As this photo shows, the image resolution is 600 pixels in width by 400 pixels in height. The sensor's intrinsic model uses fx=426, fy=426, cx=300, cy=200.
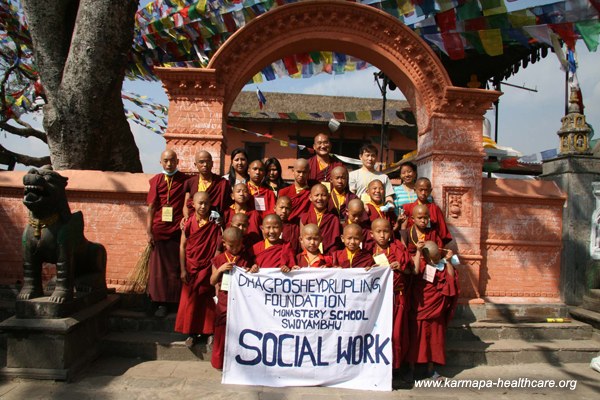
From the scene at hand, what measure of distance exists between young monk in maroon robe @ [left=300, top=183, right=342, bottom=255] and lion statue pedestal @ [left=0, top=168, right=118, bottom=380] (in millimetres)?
2378

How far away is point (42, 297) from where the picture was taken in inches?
161

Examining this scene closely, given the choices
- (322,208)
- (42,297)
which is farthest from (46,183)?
(322,208)

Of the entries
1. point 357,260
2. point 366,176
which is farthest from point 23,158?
point 357,260

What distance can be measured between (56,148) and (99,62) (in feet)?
4.60

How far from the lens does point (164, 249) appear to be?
4801mm

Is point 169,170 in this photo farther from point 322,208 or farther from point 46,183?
point 322,208

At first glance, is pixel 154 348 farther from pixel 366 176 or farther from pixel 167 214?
pixel 366 176

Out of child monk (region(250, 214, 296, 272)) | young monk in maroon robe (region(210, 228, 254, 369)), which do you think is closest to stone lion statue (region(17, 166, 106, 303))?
young monk in maroon robe (region(210, 228, 254, 369))

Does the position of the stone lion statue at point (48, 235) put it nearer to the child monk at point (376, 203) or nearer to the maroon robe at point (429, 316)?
the child monk at point (376, 203)

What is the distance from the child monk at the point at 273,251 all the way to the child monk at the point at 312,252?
0.36ft

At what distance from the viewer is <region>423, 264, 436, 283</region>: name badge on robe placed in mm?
4266

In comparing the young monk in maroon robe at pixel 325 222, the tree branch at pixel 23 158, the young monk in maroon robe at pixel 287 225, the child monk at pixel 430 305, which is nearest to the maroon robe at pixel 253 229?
the young monk in maroon robe at pixel 287 225

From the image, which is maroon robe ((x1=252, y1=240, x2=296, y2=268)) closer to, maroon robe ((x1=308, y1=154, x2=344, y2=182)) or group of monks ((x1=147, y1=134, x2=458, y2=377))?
group of monks ((x1=147, y1=134, x2=458, y2=377))

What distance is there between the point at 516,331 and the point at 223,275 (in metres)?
3.58
